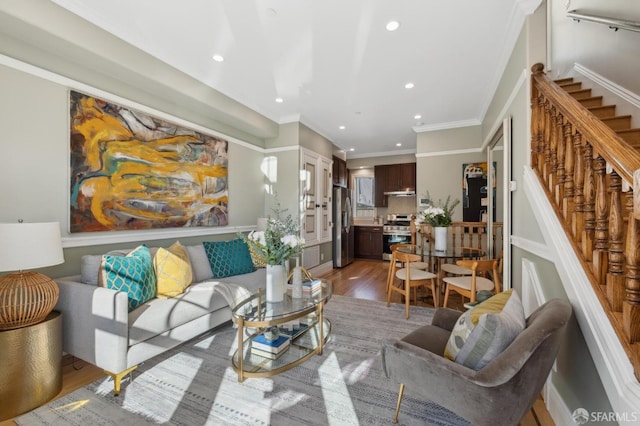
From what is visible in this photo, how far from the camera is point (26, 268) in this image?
163 cm

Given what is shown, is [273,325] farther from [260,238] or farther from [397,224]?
[397,224]

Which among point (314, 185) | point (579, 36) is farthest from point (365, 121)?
point (579, 36)

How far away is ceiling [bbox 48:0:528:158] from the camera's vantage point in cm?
213

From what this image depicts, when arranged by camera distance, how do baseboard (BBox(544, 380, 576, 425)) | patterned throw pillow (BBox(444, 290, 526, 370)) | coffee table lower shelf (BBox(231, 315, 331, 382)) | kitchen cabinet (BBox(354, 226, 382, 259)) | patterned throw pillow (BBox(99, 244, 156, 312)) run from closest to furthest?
patterned throw pillow (BBox(444, 290, 526, 370)) < baseboard (BBox(544, 380, 576, 425)) < coffee table lower shelf (BBox(231, 315, 331, 382)) < patterned throw pillow (BBox(99, 244, 156, 312)) < kitchen cabinet (BBox(354, 226, 382, 259))

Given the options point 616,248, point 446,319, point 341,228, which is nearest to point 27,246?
point 446,319

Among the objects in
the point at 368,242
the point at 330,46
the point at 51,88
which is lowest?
the point at 368,242

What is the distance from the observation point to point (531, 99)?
6.88 ft

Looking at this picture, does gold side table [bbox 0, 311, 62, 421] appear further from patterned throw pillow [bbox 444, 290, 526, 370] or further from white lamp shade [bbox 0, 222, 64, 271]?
patterned throw pillow [bbox 444, 290, 526, 370]

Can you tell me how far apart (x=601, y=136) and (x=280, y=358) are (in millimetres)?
2361

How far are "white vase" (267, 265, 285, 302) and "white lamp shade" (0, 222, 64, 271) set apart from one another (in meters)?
1.43

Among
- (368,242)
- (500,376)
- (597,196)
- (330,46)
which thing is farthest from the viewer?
(368,242)

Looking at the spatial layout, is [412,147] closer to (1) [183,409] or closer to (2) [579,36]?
(2) [579,36]

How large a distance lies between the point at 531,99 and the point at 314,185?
11.6 feet

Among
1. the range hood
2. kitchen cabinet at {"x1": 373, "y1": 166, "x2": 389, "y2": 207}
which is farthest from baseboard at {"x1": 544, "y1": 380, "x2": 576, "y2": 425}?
kitchen cabinet at {"x1": 373, "y1": 166, "x2": 389, "y2": 207}
